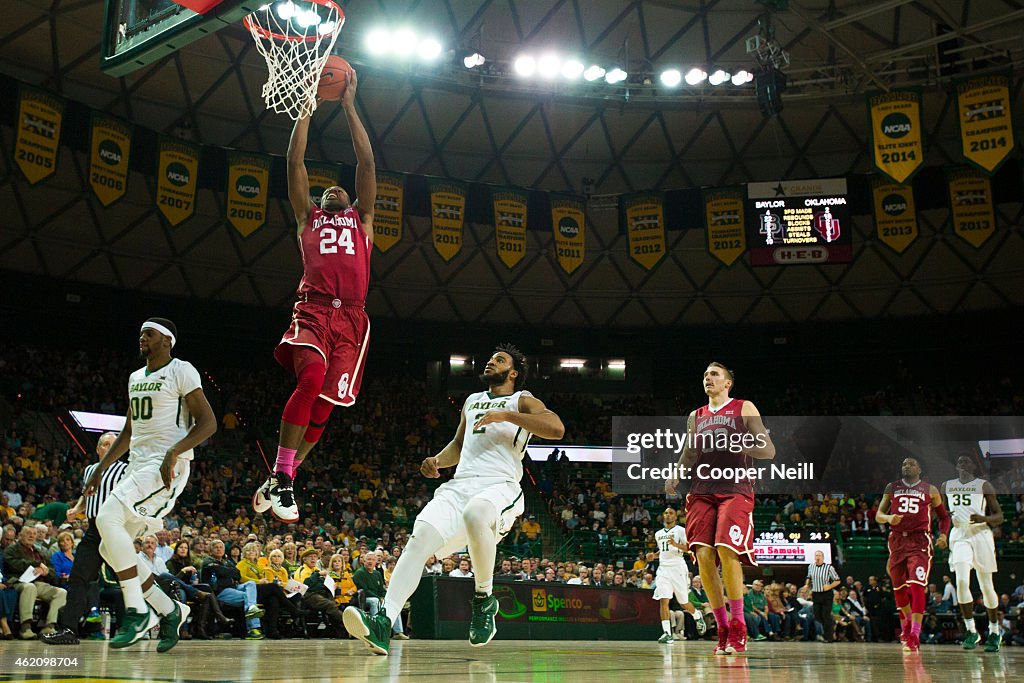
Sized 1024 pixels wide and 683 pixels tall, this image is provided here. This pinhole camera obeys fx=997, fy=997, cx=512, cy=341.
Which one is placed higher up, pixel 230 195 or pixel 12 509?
pixel 230 195

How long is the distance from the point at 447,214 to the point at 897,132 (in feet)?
33.9

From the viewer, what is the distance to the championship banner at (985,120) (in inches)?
778

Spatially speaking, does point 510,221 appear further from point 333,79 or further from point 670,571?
point 333,79

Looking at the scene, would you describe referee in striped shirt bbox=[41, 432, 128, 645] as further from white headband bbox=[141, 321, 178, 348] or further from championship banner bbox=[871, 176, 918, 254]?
championship banner bbox=[871, 176, 918, 254]

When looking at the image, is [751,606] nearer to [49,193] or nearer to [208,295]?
[208,295]

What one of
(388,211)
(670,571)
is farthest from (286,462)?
(388,211)

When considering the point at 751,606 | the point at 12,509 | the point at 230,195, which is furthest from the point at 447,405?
the point at 12,509

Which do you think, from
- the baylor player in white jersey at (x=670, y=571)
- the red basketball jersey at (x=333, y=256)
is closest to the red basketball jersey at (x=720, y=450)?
the red basketball jersey at (x=333, y=256)

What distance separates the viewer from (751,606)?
1978cm

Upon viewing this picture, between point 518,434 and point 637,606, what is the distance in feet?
43.7

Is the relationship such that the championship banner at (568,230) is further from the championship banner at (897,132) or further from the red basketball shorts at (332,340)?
the red basketball shorts at (332,340)

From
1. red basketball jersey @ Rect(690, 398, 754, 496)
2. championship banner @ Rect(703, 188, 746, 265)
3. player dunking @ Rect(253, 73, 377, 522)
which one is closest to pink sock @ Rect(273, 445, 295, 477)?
player dunking @ Rect(253, 73, 377, 522)

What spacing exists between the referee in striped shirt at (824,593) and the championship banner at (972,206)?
860 centimetres

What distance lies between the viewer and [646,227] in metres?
25.2
